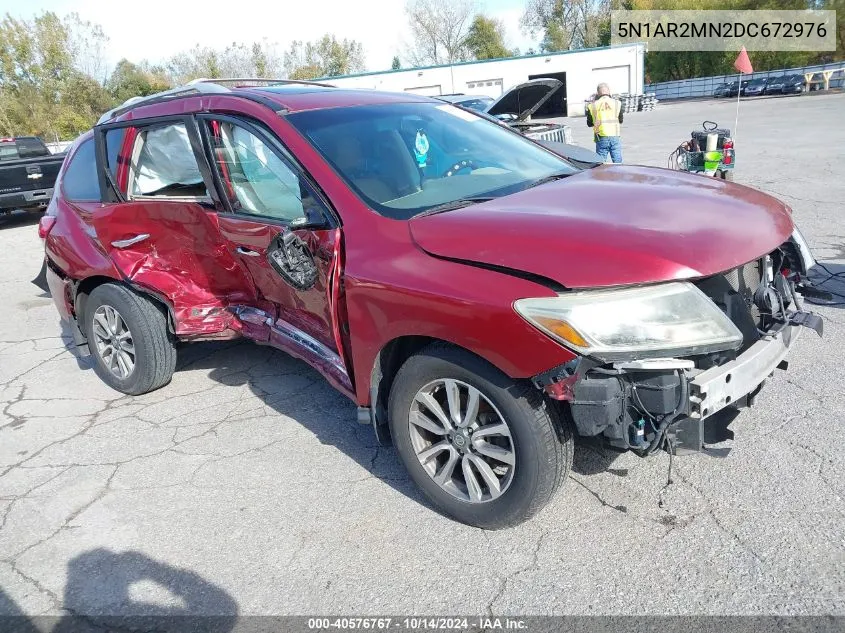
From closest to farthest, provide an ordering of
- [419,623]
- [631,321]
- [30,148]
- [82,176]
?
1. [631,321]
2. [419,623]
3. [82,176]
4. [30,148]

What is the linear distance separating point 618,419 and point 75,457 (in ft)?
10.5

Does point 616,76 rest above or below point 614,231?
below

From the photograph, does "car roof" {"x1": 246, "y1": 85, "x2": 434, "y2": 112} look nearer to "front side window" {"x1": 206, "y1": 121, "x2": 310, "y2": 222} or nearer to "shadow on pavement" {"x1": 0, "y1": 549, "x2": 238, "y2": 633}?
"front side window" {"x1": 206, "y1": 121, "x2": 310, "y2": 222}

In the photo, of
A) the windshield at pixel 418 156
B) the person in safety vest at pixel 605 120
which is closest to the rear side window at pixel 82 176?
the windshield at pixel 418 156

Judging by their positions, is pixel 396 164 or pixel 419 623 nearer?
pixel 419 623

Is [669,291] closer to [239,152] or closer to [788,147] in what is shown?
[239,152]

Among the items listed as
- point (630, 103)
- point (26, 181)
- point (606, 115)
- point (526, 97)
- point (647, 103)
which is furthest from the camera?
point (647, 103)

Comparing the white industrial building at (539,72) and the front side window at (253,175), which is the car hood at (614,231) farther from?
the white industrial building at (539,72)

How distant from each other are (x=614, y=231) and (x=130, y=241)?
10.6ft

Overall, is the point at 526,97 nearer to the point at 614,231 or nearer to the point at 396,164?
the point at 396,164

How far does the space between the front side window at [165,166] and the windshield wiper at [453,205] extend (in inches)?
65.6

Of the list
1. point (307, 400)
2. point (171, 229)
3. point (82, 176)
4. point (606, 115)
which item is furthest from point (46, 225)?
point (606, 115)

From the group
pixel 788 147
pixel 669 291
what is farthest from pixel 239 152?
pixel 788 147

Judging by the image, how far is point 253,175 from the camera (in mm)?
3596
